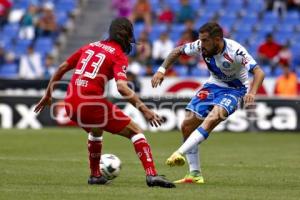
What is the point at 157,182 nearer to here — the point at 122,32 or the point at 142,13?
the point at 122,32

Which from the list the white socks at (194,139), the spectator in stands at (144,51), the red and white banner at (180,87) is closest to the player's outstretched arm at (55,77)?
the white socks at (194,139)

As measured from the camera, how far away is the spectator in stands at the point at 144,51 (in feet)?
85.6

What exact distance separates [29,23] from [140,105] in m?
18.9

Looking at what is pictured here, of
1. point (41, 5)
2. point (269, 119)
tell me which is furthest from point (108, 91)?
point (41, 5)

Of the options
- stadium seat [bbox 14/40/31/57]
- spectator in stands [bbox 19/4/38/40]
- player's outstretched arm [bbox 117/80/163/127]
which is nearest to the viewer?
player's outstretched arm [bbox 117/80/163/127]

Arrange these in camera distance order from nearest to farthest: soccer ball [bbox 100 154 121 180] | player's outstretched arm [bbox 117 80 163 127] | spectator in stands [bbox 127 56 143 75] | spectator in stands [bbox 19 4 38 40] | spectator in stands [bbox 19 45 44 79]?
player's outstretched arm [bbox 117 80 163 127]
soccer ball [bbox 100 154 121 180]
spectator in stands [bbox 127 56 143 75]
spectator in stands [bbox 19 45 44 79]
spectator in stands [bbox 19 4 38 40]

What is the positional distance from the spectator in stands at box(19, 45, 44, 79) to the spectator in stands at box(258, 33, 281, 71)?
6602 mm

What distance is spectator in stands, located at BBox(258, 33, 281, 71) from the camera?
2531 cm

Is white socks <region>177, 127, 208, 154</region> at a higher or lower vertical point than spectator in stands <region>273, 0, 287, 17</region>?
higher

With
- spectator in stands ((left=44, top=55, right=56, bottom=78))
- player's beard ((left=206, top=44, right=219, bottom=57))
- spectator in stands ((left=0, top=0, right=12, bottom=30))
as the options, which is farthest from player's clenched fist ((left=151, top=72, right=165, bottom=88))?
spectator in stands ((left=0, top=0, right=12, bottom=30))

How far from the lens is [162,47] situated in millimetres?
25922

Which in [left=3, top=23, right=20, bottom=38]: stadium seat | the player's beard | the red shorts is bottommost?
[left=3, top=23, right=20, bottom=38]: stadium seat

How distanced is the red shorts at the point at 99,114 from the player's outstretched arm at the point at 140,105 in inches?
17.8

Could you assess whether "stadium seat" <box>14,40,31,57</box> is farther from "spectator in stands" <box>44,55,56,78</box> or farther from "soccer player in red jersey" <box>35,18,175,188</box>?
"soccer player in red jersey" <box>35,18,175,188</box>
